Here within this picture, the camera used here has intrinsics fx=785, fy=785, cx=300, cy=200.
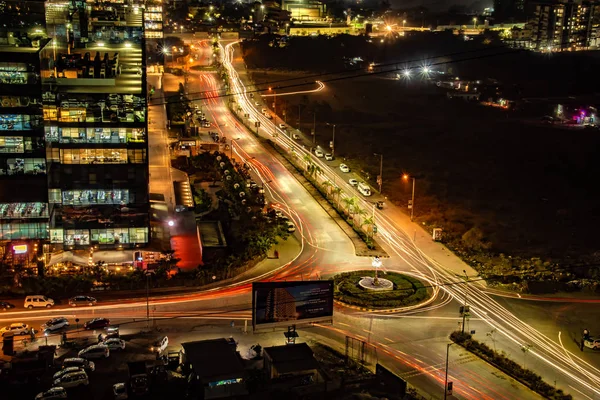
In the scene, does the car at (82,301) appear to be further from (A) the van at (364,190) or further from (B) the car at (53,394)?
(A) the van at (364,190)

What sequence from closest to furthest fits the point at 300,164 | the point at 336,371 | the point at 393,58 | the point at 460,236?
the point at 336,371 < the point at 460,236 < the point at 300,164 < the point at 393,58

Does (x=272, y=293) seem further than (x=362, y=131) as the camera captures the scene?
No

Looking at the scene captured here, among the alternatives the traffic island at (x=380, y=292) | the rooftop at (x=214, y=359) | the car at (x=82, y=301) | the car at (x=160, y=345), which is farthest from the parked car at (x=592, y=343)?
the car at (x=82, y=301)

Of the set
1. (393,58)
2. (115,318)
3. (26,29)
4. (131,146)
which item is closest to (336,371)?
(115,318)

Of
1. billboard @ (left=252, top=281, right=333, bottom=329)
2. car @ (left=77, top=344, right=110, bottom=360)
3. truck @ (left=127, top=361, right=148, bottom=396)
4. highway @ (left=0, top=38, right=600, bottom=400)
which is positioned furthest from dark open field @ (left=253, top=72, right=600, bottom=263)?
truck @ (left=127, top=361, right=148, bottom=396)

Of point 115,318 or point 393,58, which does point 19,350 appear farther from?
point 393,58

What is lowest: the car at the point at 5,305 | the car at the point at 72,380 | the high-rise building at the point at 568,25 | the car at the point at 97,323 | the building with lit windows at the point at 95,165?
the car at the point at 5,305

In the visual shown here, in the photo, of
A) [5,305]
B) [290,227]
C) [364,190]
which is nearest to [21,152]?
[5,305]
